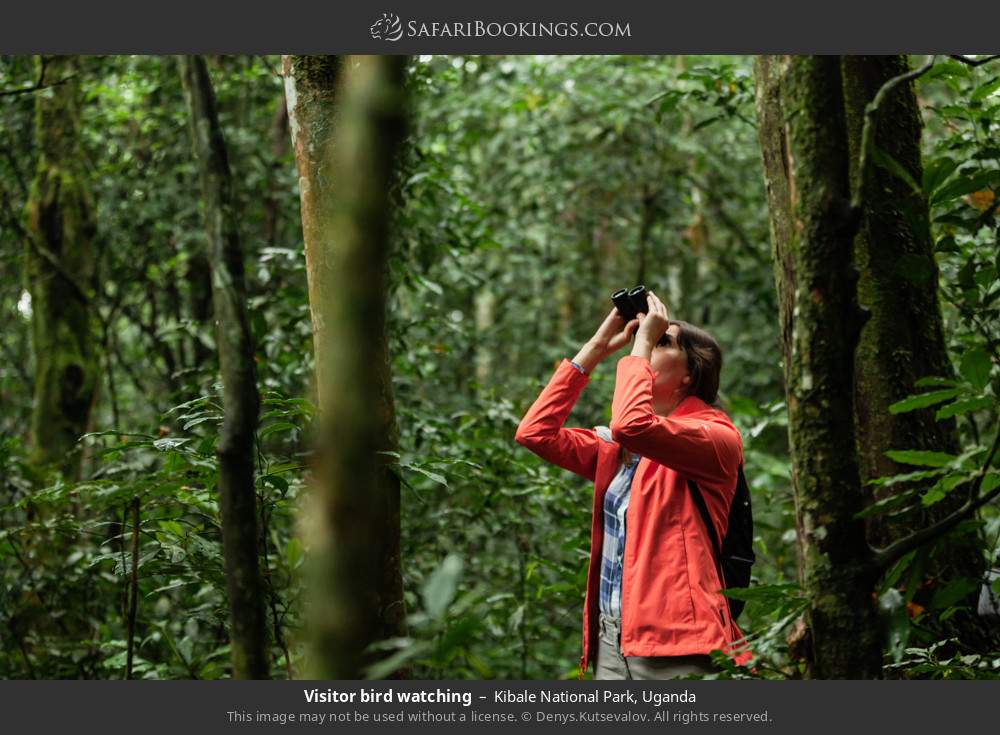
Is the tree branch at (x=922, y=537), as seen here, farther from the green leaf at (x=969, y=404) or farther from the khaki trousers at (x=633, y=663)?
the khaki trousers at (x=633, y=663)

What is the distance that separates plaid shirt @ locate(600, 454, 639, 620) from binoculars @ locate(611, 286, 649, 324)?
49 cm

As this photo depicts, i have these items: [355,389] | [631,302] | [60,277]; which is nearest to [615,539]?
[631,302]

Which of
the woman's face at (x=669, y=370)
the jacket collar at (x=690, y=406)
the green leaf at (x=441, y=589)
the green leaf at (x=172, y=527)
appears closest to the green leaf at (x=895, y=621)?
the green leaf at (x=441, y=589)

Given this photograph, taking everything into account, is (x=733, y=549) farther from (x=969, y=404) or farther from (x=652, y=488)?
(x=969, y=404)

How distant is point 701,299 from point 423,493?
372 centimetres

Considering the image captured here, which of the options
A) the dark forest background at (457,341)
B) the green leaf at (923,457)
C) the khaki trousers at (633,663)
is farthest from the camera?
the khaki trousers at (633,663)

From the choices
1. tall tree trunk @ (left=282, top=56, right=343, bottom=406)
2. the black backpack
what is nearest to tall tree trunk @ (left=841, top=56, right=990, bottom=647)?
the black backpack

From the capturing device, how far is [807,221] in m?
1.59

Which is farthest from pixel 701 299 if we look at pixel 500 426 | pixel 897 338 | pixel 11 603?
pixel 11 603

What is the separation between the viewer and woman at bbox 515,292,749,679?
250 cm

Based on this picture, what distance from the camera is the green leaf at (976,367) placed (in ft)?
6.14

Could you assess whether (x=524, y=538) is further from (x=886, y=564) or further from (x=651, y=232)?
(x=651, y=232)

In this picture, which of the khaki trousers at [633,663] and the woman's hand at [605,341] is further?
the woman's hand at [605,341]

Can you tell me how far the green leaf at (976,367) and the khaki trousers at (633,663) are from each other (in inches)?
40.0
